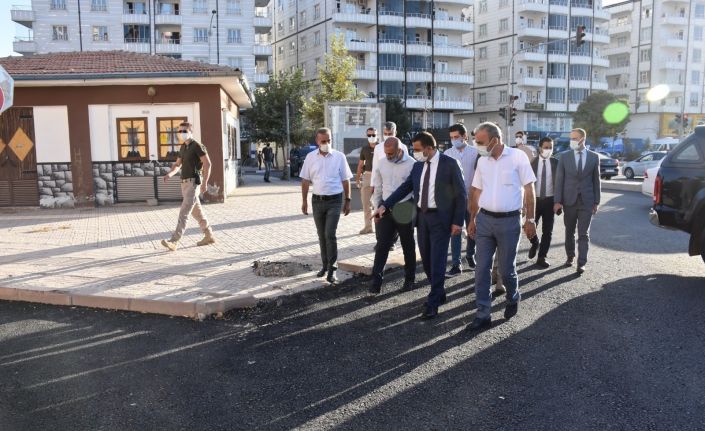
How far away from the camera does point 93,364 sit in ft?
15.7

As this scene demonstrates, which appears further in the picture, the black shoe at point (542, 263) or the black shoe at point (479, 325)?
the black shoe at point (542, 263)

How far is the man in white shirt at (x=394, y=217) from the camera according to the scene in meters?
6.95

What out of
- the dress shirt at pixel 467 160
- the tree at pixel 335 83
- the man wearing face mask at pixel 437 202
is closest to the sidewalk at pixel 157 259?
the dress shirt at pixel 467 160

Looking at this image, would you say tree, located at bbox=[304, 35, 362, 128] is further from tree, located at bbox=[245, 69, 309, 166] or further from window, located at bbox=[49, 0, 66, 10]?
window, located at bbox=[49, 0, 66, 10]

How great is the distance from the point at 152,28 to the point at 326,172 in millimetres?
53881

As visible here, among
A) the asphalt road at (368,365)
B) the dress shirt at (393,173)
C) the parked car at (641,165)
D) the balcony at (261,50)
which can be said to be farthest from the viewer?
the balcony at (261,50)

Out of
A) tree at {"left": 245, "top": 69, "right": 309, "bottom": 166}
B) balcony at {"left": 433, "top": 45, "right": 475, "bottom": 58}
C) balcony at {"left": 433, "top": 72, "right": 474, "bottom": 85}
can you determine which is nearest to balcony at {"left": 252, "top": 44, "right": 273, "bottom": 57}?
tree at {"left": 245, "top": 69, "right": 309, "bottom": 166}

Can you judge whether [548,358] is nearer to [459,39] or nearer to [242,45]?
[242,45]

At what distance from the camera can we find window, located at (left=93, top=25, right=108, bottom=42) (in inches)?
2194

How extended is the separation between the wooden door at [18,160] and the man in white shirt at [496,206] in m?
14.2

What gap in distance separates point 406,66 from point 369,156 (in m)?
51.9

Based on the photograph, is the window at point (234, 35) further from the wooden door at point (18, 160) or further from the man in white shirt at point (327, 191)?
the man in white shirt at point (327, 191)

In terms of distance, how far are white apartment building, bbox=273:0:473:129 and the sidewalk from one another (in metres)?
46.0

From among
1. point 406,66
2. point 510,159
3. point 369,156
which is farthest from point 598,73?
point 510,159
